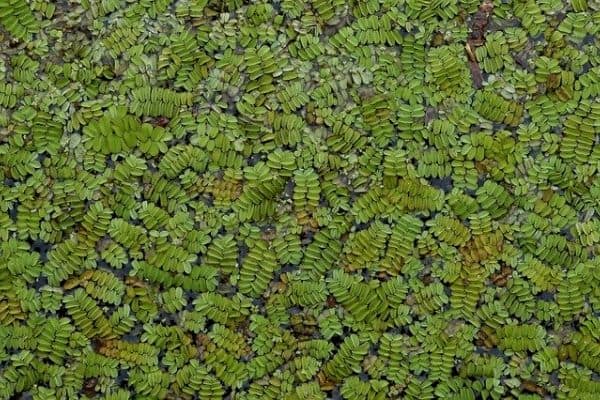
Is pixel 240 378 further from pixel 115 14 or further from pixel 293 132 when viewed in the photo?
A: pixel 115 14

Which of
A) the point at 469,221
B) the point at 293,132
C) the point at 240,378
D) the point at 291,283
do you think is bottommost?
the point at 240,378

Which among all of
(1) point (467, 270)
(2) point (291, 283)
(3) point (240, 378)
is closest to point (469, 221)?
(1) point (467, 270)

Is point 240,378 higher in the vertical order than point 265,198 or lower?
lower

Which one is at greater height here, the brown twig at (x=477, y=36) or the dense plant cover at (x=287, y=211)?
the brown twig at (x=477, y=36)

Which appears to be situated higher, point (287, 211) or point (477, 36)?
point (477, 36)

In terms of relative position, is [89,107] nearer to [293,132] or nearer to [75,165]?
[75,165]

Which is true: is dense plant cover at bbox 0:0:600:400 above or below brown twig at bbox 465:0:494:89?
below
